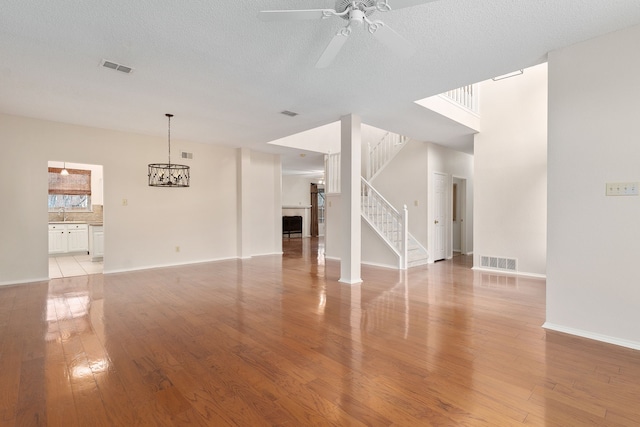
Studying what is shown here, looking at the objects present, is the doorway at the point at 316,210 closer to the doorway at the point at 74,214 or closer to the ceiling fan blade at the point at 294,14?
the doorway at the point at 74,214

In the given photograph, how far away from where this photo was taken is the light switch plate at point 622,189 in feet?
8.80

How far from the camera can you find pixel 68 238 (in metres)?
8.24

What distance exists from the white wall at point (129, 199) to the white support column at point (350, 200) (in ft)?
12.4

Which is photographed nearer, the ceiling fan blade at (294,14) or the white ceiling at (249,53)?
the ceiling fan blade at (294,14)

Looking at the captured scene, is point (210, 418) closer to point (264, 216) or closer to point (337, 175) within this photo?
point (337, 175)

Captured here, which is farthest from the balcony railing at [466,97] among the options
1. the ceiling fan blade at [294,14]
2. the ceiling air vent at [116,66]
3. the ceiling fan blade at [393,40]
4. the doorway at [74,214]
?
the doorway at [74,214]

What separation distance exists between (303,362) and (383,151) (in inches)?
264

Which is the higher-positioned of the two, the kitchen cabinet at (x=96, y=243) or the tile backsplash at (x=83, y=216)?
the tile backsplash at (x=83, y=216)

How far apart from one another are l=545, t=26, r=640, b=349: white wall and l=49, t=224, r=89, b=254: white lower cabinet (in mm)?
10237

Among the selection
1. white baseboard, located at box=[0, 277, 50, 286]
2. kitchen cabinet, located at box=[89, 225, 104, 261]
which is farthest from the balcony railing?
kitchen cabinet, located at box=[89, 225, 104, 261]

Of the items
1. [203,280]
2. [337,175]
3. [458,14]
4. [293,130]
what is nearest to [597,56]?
[458,14]

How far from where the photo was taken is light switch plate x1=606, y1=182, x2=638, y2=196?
2.68 m

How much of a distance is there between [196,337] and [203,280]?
2.59 m

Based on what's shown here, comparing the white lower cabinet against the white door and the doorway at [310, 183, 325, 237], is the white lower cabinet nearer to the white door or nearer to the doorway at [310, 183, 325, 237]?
the doorway at [310, 183, 325, 237]
